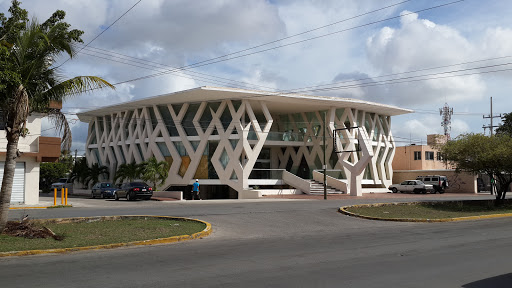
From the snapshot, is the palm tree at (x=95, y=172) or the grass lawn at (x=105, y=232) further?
the palm tree at (x=95, y=172)

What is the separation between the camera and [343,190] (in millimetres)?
45281

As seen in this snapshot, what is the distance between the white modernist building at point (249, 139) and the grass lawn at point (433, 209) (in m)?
13.8

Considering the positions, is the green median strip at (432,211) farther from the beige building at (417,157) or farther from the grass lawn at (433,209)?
the beige building at (417,157)

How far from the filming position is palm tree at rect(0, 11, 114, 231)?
1366cm

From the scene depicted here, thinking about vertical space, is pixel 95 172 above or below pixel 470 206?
above

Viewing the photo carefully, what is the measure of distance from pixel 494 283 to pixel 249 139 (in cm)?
3533

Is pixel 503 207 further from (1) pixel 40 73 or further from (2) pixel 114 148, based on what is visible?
(2) pixel 114 148

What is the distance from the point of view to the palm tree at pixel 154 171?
1678 inches

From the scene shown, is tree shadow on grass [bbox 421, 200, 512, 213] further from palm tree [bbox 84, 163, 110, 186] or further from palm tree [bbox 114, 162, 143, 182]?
palm tree [bbox 84, 163, 110, 186]

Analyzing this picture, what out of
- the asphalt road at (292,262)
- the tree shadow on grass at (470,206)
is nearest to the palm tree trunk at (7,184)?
the asphalt road at (292,262)

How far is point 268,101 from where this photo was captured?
44.2 m

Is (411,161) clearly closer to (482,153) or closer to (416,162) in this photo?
(416,162)

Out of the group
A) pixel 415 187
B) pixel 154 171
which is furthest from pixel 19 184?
pixel 415 187

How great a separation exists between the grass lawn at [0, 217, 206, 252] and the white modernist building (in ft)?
73.2
